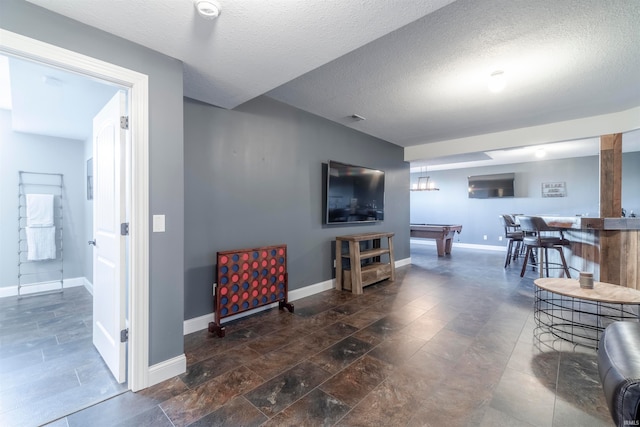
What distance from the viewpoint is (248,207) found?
3086 millimetres

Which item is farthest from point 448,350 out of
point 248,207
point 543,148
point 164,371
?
point 543,148

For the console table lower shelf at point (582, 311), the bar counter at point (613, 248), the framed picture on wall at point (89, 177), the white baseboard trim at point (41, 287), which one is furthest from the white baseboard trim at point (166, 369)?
the bar counter at point (613, 248)

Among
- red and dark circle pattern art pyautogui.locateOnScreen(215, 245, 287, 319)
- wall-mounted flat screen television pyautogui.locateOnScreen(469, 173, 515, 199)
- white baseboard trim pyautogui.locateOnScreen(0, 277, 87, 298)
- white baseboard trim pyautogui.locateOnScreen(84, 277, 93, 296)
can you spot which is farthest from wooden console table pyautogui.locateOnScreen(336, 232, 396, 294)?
wall-mounted flat screen television pyautogui.locateOnScreen(469, 173, 515, 199)

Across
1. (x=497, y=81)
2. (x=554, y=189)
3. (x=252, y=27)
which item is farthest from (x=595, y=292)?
(x=554, y=189)

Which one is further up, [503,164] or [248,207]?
[503,164]

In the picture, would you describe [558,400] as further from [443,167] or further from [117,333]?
[443,167]

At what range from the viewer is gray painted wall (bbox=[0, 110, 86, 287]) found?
374 cm

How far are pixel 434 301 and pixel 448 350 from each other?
50.5 inches

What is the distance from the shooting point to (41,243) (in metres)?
3.90

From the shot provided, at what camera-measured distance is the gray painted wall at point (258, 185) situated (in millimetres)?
A: 2662

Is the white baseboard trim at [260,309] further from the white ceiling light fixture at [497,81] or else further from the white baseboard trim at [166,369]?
the white ceiling light fixture at [497,81]

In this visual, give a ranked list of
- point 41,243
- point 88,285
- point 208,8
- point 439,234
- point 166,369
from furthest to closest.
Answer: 1. point 439,234
2. point 88,285
3. point 41,243
4. point 166,369
5. point 208,8

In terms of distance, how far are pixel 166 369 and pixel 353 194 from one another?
3.23 metres

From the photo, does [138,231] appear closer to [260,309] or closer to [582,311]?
[260,309]
